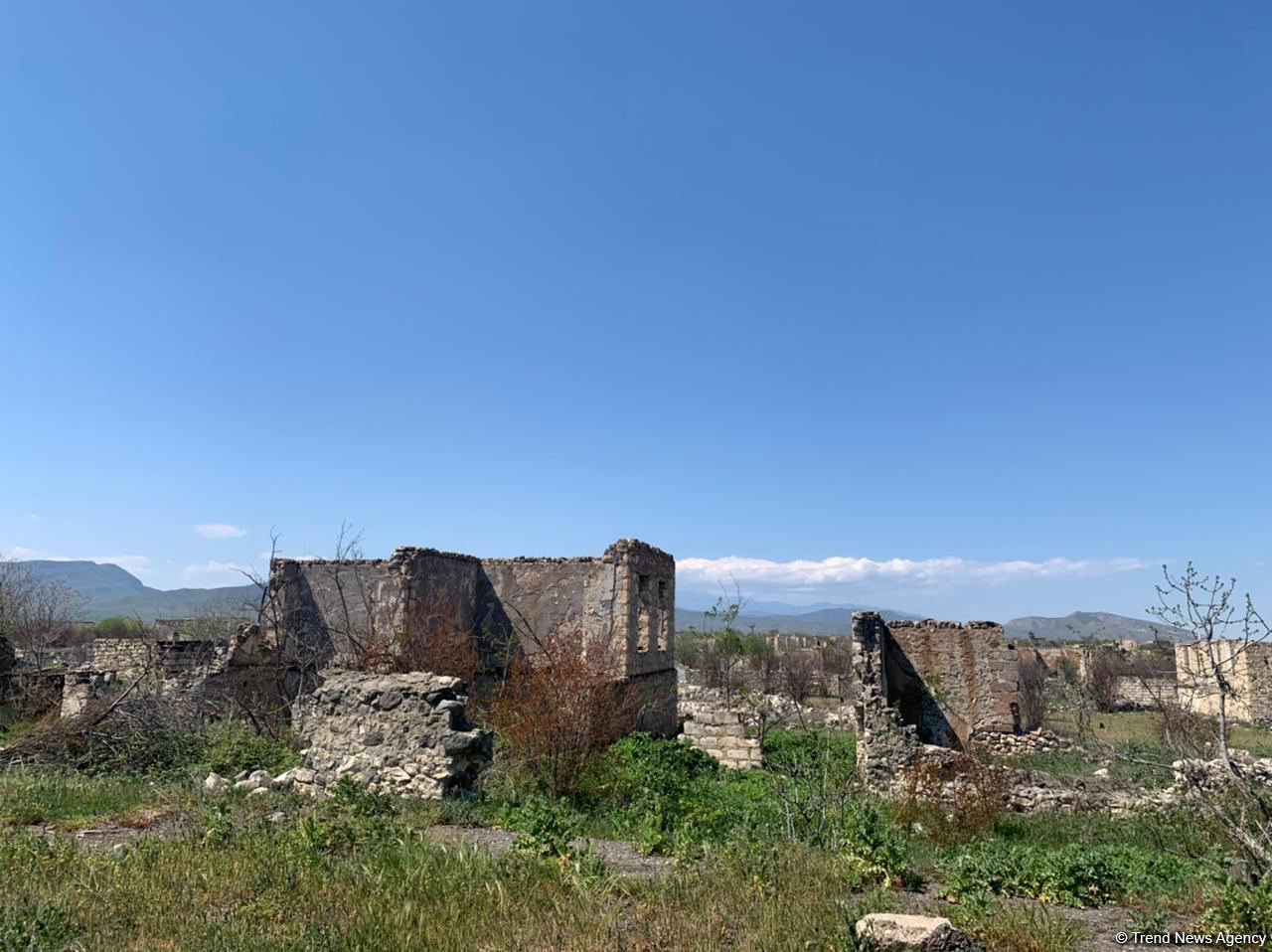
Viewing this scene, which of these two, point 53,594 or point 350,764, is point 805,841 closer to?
point 350,764

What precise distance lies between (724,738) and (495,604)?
720 centimetres

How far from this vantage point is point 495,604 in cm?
2061

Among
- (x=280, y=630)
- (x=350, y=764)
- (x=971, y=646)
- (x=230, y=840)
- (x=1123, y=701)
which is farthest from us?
(x=1123, y=701)

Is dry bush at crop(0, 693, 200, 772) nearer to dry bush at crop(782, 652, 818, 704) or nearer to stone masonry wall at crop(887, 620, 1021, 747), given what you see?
stone masonry wall at crop(887, 620, 1021, 747)

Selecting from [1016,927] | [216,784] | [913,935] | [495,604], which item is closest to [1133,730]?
[495,604]

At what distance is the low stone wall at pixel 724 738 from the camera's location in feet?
53.0

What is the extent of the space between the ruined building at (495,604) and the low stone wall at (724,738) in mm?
1980

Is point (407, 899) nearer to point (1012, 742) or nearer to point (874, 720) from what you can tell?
point (874, 720)

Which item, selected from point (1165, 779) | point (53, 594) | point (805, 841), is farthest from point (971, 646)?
point (53, 594)

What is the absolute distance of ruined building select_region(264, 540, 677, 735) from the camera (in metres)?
18.6

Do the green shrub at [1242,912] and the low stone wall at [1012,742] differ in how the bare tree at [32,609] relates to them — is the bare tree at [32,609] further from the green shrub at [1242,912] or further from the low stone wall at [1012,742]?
the green shrub at [1242,912]

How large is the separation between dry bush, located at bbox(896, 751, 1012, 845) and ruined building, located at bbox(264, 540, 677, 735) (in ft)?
24.1

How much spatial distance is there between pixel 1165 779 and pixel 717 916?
12828 millimetres

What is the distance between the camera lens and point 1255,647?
106 feet
